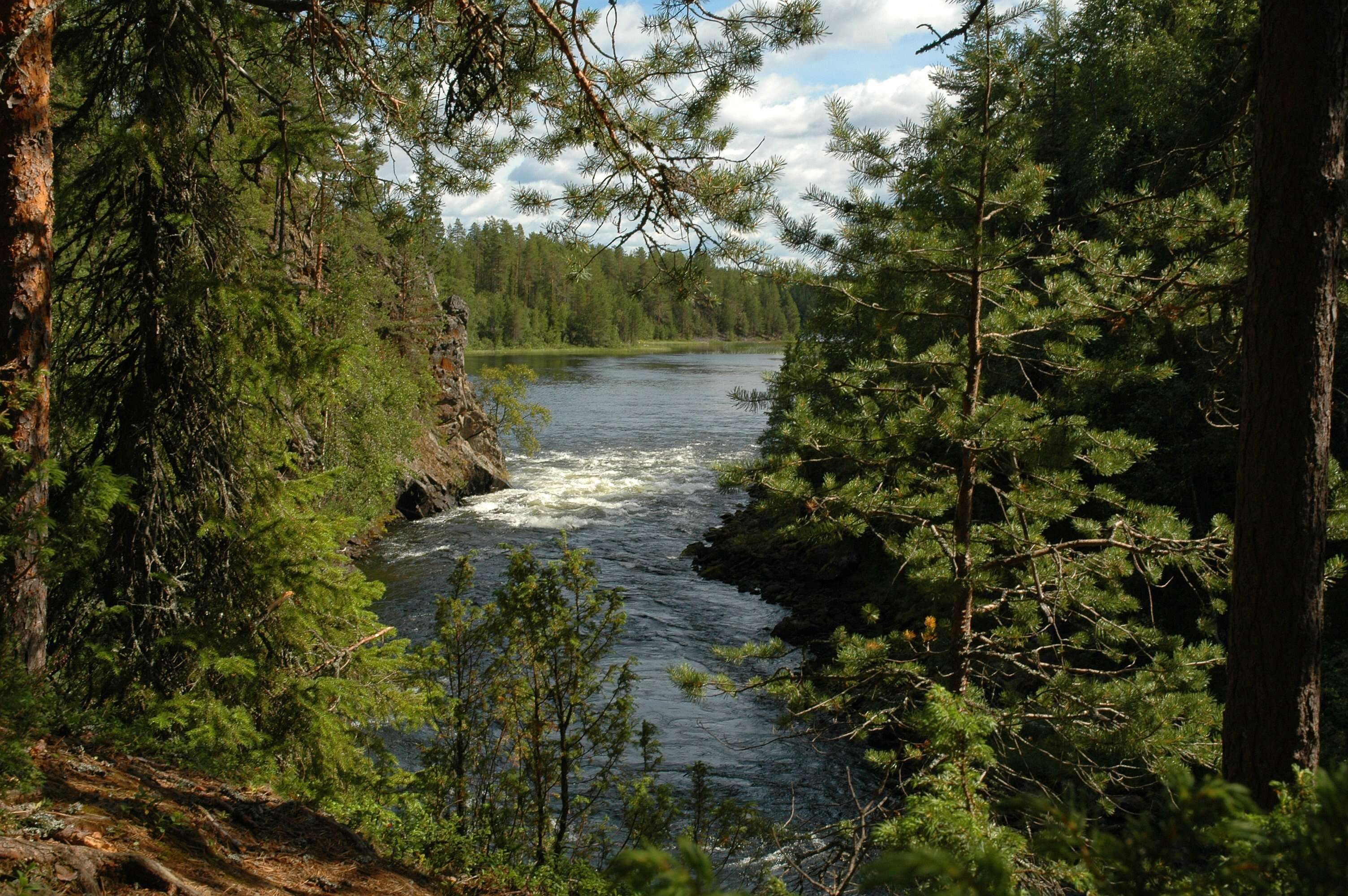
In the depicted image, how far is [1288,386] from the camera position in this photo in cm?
377

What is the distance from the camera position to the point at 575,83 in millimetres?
6047

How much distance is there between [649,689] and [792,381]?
7.04 meters

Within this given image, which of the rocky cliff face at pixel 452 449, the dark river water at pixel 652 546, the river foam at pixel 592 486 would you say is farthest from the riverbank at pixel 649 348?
the rocky cliff face at pixel 452 449

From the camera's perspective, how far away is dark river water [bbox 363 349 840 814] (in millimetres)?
10523

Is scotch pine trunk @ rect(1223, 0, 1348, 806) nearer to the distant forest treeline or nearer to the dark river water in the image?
the dark river water

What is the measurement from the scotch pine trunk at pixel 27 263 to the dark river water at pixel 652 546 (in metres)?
3.81

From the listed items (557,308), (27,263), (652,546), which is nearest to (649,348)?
(557,308)

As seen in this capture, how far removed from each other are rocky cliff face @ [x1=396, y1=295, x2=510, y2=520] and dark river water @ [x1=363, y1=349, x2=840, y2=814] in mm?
673

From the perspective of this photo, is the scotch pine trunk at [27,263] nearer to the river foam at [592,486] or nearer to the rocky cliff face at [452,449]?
the river foam at [592,486]

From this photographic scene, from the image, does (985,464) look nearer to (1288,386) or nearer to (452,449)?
(1288,386)

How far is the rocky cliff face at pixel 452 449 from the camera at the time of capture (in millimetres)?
23078

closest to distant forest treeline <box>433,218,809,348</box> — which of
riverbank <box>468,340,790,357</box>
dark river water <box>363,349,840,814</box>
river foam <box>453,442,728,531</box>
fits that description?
riverbank <box>468,340,790,357</box>

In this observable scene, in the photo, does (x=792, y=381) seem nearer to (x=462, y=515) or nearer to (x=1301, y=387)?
(x=1301, y=387)

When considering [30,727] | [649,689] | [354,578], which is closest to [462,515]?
[649,689]
